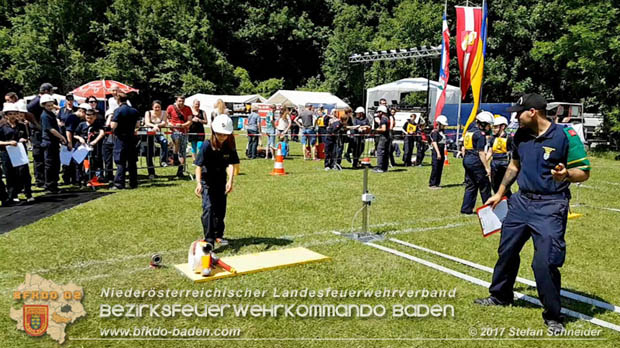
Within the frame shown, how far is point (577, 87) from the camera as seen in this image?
3017cm

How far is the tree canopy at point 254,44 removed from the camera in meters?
38.0

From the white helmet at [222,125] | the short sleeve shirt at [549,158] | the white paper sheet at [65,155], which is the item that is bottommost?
the white paper sheet at [65,155]

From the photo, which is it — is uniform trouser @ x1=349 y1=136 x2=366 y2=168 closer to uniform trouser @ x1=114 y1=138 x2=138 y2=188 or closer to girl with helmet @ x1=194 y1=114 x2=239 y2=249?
uniform trouser @ x1=114 y1=138 x2=138 y2=188

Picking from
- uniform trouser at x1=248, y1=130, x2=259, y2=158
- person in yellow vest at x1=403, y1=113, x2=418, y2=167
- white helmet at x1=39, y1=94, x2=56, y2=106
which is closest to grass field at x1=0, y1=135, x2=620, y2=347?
white helmet at x1=39, y1=94, x2=56, y2=106

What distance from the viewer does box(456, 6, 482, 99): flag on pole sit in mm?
18328

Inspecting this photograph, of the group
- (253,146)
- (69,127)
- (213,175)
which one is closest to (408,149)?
(253,146)

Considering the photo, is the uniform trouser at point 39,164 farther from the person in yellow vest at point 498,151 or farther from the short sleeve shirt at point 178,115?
the person in yellow vest at point 498,151

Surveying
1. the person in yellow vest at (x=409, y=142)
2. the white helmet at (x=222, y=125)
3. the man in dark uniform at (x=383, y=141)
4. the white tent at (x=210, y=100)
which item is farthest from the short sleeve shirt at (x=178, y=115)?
the white tent at (x=210, y=100)

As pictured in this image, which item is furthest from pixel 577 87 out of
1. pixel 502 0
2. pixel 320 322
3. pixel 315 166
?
pixel 320 322

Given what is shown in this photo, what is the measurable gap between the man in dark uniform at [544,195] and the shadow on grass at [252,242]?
10.9ft

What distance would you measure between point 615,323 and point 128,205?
316 inches

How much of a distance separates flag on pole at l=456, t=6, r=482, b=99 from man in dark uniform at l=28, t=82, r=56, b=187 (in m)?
13.6

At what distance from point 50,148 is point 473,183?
341 inches

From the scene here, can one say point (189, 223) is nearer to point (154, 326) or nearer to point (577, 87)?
point (154, 326)
